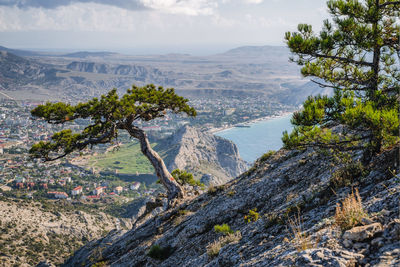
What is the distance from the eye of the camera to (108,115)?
39.9 feet

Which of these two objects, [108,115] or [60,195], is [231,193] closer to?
[108,115]

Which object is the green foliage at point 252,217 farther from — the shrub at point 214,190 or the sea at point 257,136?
the sea at point 257,136

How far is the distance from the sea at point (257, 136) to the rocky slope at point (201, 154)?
6914 mm

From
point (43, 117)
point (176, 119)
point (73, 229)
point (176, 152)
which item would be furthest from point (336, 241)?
point (176, 119)

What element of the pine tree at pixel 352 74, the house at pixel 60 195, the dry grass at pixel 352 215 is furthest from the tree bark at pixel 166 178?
the house at pixel 60 195

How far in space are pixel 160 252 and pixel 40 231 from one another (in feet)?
112

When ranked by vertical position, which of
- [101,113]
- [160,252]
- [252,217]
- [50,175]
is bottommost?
[50,175]

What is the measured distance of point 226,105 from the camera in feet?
621

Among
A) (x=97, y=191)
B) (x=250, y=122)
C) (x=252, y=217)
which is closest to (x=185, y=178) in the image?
(x=252, y=217)

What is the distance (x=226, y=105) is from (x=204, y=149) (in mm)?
93439

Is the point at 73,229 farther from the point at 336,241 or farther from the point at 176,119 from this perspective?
the point at 176,119

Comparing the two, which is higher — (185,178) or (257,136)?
(185,178)

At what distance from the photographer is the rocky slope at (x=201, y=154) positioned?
87100 millimetres

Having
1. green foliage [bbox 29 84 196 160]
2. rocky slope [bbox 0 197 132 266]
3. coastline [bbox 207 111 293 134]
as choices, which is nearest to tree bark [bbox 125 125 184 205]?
green foliage [bbox 29 84 196 160]
